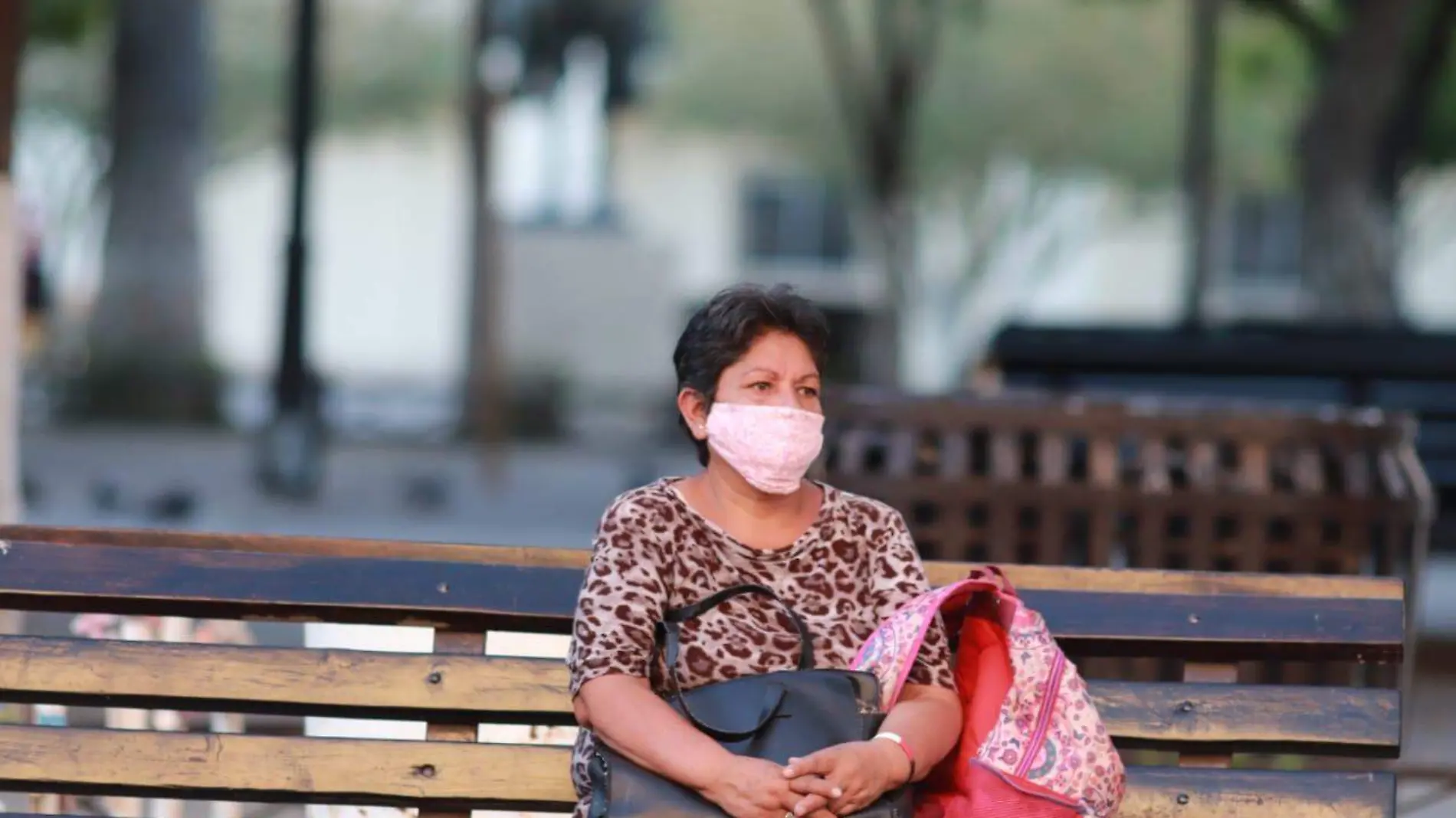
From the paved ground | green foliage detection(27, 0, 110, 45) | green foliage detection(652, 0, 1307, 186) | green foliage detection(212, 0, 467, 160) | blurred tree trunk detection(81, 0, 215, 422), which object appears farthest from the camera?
green foliage detection(212, 0, 467, 160)

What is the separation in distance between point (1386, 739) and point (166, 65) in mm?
19248

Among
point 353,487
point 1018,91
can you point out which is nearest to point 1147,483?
point 353,487

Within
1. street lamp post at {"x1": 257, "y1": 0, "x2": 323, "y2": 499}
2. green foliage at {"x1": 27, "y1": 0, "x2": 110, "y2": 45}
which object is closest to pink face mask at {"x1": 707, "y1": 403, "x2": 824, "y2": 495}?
street lamp post at {"x1": 257, "y1": 0, "x2": 323, "y2": 499}

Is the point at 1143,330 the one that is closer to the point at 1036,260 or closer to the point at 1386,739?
the point at 1386,739

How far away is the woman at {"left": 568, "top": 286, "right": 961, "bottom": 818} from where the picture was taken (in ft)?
12.1

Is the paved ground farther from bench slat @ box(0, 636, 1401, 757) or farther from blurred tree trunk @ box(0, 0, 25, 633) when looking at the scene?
bench slat @ box(0, 636, 1401, 757)

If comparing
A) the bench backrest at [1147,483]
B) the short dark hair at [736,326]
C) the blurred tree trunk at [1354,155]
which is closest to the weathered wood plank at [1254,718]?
the short dark hair at [736,326]

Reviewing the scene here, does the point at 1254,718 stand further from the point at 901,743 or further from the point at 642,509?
the point at 642,509

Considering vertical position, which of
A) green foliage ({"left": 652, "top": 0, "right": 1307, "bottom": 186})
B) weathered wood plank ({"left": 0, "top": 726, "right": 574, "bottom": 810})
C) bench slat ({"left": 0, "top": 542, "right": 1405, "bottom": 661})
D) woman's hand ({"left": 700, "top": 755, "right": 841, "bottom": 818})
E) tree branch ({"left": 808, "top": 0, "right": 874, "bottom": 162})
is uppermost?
green foliage ({"left": 652, "top": 0, "right": 1307, "bottom": 186})

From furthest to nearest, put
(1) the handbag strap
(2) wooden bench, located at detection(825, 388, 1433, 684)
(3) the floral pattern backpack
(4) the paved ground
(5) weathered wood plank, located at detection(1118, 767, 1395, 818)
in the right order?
(4) the paved ground < (2) wooden bench, located at detection(825, 388, 1433, 684) < (5) weathered wood plank, located at detection(1118, 767, 1395, 818) < (1) the handbag strap < (3) the floral pattern backpack

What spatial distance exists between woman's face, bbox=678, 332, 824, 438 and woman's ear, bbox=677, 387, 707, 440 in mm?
44

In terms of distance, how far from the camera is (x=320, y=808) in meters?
5.00

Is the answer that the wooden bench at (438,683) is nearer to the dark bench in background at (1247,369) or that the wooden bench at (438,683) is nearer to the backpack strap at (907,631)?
the backpack strap at (907,631)

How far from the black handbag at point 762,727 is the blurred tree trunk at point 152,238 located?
19.0 m
